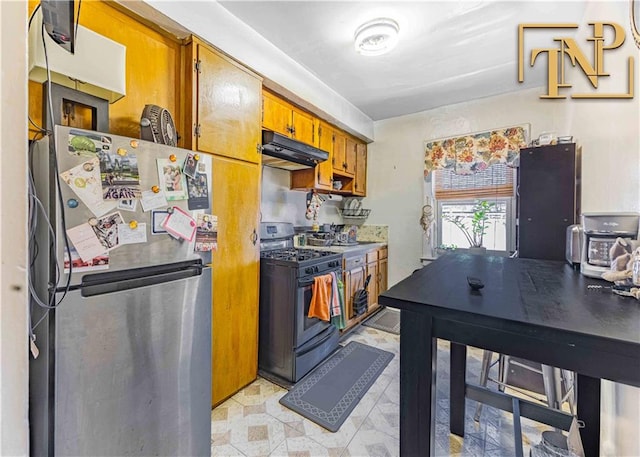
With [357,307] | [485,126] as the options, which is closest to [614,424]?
[357,307]

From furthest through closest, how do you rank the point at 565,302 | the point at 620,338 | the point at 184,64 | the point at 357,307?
the point at 357,307 → the point at 184,64 → the point at 565,302 → the point at 620,338

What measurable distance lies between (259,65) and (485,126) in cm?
262

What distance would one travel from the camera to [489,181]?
314 cm

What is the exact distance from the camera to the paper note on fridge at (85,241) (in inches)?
36.4

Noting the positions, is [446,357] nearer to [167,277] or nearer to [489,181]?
[489,181]

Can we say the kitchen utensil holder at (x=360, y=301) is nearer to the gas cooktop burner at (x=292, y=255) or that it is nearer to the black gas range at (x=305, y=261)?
the black gas range at (x=305, y=261)

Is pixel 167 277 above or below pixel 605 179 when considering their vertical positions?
below

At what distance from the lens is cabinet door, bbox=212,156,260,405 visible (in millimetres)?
1845

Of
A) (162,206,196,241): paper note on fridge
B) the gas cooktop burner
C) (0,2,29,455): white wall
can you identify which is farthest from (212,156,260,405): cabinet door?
(0,2,29,455): white wall

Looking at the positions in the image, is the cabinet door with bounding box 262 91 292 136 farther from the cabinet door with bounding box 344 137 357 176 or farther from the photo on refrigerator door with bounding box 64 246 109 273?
the photo on refrigerator door with bounding box 64 246 109 273

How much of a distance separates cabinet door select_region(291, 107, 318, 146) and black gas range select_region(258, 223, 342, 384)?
1244 mm

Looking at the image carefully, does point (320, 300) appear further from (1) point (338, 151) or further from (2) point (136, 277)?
(1) point (338, 151)

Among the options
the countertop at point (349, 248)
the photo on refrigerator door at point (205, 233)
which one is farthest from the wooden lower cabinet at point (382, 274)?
the photo on refrigerator door at point (205, 233)

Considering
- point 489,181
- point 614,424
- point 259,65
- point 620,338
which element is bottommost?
point 614,424
